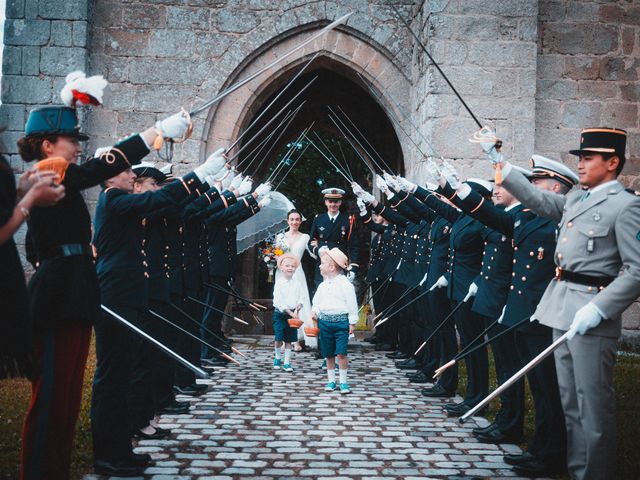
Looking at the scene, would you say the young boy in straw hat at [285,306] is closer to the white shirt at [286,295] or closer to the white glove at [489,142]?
the white shirt at [286,295]

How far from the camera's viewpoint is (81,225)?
12.2 feet

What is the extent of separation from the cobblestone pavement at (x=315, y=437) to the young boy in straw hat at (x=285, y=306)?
0.70 metres

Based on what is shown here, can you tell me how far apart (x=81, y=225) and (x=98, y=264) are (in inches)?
38.7

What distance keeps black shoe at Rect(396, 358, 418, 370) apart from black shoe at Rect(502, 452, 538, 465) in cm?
387

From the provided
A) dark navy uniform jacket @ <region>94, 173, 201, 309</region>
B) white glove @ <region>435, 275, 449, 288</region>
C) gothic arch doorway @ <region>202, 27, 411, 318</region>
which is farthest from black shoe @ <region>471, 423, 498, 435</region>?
gothic arch doorway @ <region>202, 27, 411, 318</region>

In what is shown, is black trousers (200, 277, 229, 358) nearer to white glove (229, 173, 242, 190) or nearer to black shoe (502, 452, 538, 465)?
A: white glove (229, 173, 242, 190)

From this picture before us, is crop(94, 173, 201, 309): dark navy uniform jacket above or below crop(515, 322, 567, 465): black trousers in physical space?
above

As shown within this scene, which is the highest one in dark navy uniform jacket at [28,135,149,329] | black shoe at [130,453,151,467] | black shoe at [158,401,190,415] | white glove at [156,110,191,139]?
white glove at [156,110,191,139]

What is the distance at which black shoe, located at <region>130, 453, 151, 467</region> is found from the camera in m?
4.45

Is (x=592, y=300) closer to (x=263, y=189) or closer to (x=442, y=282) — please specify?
(x=442, y=282)

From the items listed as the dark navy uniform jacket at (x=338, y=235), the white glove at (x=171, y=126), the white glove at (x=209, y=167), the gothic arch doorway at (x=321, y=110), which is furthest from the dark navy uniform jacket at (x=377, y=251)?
the white glove at (x=171, y=126)

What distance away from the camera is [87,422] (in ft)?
18.4

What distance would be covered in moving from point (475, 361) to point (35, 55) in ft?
24.1

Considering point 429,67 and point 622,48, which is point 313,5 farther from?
point 622,48
